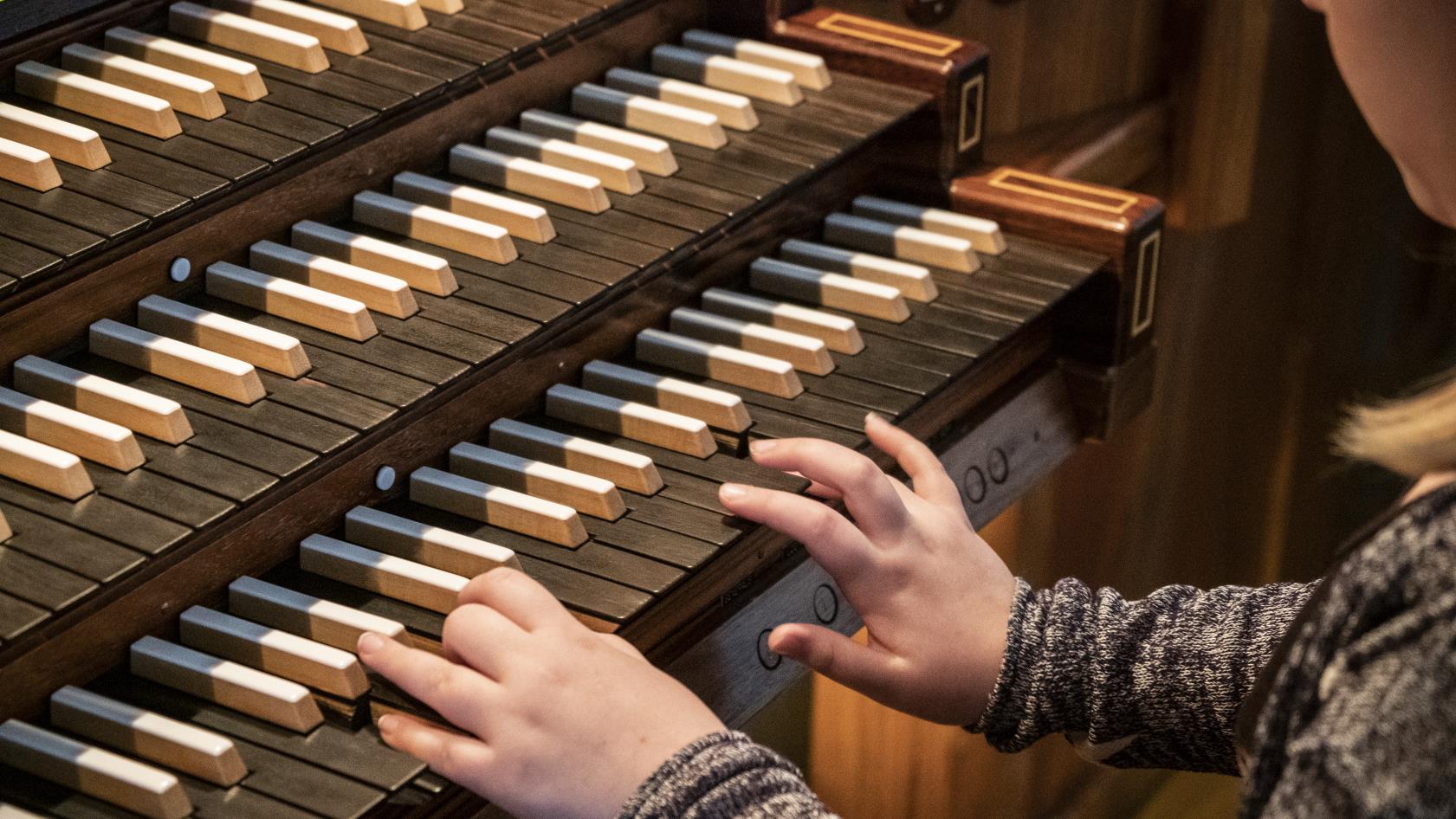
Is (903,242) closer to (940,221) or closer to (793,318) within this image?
(940,221)

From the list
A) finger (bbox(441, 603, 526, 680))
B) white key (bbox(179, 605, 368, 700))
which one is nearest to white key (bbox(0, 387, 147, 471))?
white key (bbox(179, 605, 368, 700))

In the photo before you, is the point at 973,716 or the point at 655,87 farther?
the point at 655,87

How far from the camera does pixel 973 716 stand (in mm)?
1314

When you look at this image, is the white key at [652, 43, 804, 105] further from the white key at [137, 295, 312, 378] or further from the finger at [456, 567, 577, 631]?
the finger at [456, 567, 577, 631]

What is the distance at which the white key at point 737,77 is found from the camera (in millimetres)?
1926

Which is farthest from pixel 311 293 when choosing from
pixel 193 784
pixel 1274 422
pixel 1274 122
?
pixel 1274 422

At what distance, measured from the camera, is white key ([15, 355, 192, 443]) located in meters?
1.32

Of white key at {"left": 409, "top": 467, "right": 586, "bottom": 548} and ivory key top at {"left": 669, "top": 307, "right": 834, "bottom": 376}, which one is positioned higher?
ivory key top at {"left": 669, "top": 307, "right": 834, "bottom": 376}

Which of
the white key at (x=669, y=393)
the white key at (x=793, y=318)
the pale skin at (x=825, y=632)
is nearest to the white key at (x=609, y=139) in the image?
the white key at (x=793, y=318)

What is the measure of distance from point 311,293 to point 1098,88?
171 cm

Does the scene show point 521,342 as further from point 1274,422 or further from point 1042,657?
point 1274,422

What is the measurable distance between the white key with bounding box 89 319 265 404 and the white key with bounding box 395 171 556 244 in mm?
306

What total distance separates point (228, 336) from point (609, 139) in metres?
0.50

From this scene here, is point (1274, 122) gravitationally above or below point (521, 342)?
below
